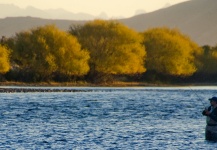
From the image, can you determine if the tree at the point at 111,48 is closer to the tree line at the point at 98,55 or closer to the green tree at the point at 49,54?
the tree line at the point at 98,55

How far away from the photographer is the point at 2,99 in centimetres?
10025

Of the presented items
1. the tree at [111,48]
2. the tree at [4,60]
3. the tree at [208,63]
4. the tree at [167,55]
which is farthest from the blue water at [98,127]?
the tree at [208,63]

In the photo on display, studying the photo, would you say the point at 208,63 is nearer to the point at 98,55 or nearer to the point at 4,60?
the point at 98,55

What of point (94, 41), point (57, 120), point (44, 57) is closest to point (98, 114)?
point (57, 120)

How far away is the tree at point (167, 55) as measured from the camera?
549 ft

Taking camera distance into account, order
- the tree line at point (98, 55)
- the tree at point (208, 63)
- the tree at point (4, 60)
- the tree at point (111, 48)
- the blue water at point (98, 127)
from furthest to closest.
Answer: the tree at point (208, 63)
the tree at point (111, 48)
the tree line at point (98, 55)
the tree at point (4, 60)
the blue water at point (98, 127)

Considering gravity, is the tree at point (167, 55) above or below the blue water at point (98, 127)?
above

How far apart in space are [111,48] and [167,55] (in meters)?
18.7

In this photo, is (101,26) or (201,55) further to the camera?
(201,55)

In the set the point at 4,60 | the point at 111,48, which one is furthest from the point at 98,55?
the point at 4,60

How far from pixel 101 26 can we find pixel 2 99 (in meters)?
60.5

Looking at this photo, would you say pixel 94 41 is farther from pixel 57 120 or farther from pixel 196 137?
pixel 196 137

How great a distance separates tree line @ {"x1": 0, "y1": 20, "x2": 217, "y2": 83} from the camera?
146 meters

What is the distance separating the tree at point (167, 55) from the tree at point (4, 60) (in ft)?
121
